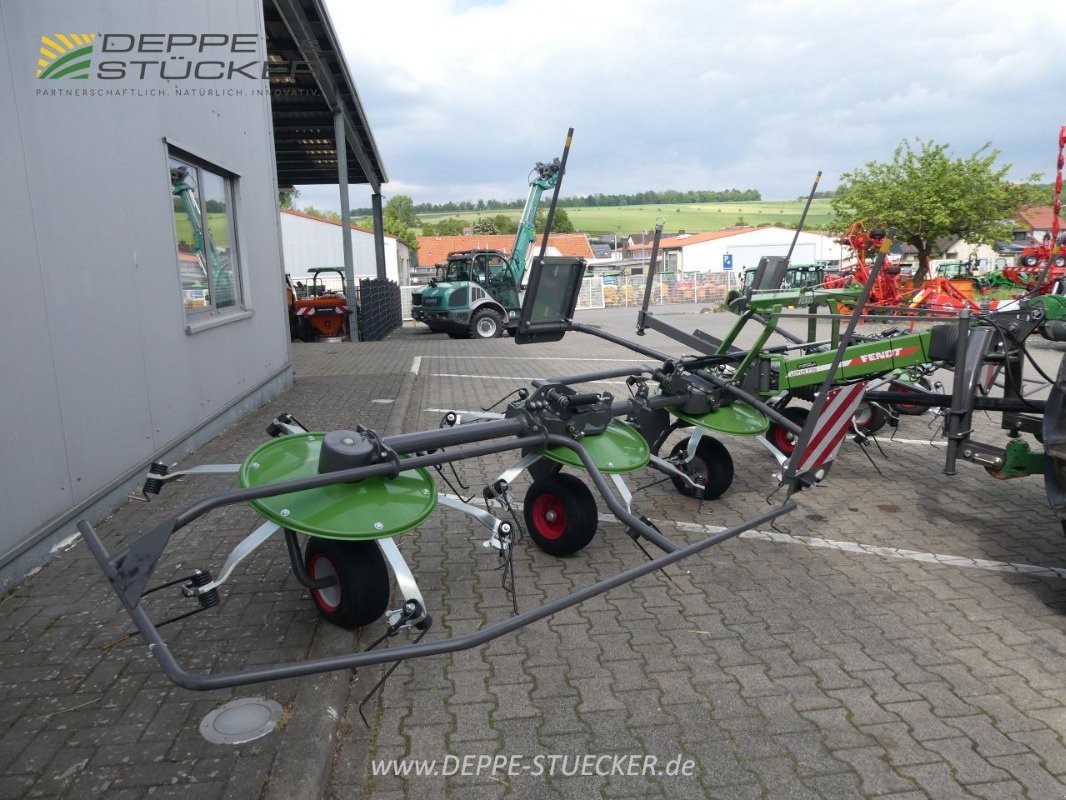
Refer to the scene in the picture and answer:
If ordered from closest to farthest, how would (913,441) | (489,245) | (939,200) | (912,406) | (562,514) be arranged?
1. (562,514)
2. (913,441)
3. (912,406)
4. (939,200)
5. (489,245)

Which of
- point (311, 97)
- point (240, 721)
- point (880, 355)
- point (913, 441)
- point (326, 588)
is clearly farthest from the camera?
point (311, 97)

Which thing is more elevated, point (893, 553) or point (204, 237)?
point (204, 237)

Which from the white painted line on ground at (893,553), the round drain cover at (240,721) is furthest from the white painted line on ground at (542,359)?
the round drain cover at (240,721)

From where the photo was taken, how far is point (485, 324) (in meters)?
21.4

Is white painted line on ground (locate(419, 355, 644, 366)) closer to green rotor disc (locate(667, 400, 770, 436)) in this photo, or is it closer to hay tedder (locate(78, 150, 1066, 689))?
hay tedder (locate(78, 150, 1066, 689))

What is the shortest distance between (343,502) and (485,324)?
18410 millimetres

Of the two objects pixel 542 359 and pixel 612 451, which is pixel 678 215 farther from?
pixel 612 451

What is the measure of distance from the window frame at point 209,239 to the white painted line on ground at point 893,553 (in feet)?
14.4

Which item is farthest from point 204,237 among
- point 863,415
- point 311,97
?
point 311,97

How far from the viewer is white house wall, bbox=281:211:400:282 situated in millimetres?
44375

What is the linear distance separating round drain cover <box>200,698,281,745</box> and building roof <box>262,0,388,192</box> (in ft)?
41.1

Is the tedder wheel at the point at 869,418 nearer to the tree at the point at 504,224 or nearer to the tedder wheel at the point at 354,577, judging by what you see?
the tedder wheel at the point at 354,577

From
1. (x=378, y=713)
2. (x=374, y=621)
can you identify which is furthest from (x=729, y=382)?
(x=378, y=713)

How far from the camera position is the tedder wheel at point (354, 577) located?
133 inches
